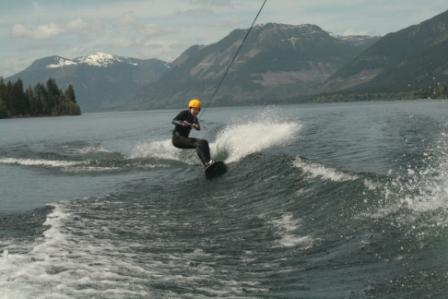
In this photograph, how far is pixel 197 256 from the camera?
1067cm

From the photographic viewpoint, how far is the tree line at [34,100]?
164875 mm

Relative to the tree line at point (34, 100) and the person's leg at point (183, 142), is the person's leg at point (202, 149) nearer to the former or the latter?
the person's leg at point (183, 142)

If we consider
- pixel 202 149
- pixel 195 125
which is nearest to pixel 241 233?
pixel 195 125

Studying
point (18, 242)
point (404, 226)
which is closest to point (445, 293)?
point (404, 226)

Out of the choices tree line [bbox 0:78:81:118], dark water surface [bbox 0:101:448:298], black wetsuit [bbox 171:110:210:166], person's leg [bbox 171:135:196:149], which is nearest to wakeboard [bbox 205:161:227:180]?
black wetsuit [bbox 171:110:210:166]

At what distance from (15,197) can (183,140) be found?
6334 millimetres

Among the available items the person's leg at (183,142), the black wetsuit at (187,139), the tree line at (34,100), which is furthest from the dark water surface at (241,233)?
the tree line at (34,100)

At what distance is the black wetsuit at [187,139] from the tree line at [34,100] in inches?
6057

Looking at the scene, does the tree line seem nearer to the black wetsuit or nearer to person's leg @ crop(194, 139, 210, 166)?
the black wetsuit

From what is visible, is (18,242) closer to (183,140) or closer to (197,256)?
(197,256)

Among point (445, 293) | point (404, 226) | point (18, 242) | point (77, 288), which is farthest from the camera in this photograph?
point (18, 242)

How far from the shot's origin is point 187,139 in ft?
70.6

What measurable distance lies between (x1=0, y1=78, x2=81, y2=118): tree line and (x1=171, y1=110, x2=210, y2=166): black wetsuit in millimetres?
153842

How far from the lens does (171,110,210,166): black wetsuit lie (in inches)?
831
